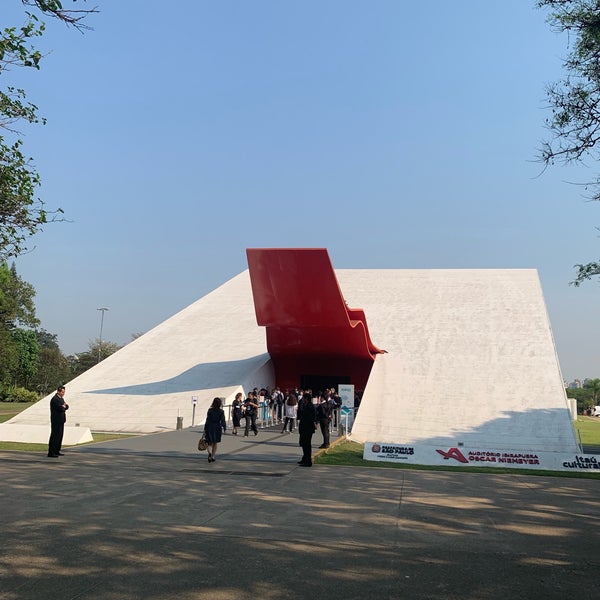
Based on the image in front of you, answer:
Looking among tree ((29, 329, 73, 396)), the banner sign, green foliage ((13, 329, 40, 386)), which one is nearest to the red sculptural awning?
the banner sign

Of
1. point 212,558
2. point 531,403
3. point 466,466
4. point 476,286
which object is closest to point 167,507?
point 212,558

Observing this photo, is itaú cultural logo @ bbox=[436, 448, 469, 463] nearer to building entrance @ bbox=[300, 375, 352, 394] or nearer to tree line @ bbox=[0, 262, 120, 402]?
building entrance @ bbox=[300, 375, 352, 394]

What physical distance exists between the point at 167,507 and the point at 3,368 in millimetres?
38605

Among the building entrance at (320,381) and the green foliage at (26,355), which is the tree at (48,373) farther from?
the building entrance at (320,381)

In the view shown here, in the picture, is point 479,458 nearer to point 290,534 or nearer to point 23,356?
point 290,534

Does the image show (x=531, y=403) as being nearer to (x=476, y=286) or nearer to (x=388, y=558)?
(x=476, y=286)

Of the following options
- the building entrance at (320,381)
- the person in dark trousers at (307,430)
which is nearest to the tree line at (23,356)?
the building entrance at (320,381)

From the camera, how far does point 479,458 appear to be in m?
12.4

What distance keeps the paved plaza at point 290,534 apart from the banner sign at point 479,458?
1.34 meters

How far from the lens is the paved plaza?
4477mm

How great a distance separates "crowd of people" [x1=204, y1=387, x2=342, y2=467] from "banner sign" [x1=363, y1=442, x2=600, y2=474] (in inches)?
73.5

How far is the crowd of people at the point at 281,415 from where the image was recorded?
459 inches

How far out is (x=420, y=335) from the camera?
2569cm

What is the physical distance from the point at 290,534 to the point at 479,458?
7.64 meters
